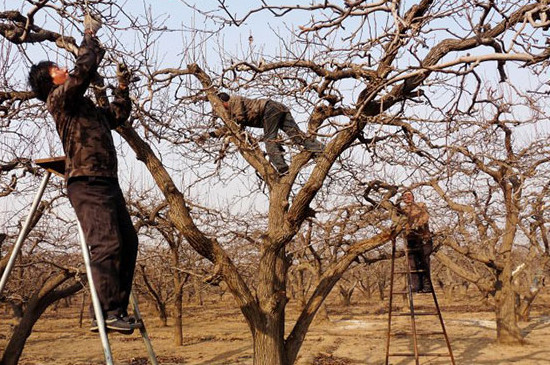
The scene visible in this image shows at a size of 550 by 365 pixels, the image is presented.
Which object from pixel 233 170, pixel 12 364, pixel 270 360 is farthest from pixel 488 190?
pixel 12 364

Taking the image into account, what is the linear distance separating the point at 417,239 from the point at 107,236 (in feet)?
21.6

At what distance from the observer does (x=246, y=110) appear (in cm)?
600

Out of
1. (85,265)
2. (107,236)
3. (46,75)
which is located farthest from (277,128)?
(85,265)

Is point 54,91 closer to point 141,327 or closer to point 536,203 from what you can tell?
point 141,327

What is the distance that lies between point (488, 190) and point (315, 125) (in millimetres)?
7815

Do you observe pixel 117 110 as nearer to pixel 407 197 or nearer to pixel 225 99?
pixel 225 99

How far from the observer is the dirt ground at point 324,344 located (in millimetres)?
12398

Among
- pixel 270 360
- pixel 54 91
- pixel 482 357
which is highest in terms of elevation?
pixel 54 91

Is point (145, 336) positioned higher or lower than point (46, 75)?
lower

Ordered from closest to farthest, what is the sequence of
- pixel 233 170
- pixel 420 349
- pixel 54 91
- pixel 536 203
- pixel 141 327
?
pixel 141 327, pixel 54 91, pixel 233 170, pixel 536 203, pixel 420 349

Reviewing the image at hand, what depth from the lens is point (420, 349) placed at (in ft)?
45.5

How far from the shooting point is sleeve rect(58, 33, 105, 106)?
265cm

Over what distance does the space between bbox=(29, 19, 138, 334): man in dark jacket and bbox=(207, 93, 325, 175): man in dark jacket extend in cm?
294

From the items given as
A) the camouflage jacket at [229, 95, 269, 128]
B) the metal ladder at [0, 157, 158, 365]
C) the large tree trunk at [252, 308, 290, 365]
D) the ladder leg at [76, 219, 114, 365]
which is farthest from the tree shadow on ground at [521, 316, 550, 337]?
the ladder leg at [76, 219, 114, 365]
